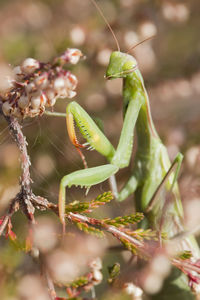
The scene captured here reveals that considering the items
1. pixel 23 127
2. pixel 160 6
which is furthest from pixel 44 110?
pixel 160 6

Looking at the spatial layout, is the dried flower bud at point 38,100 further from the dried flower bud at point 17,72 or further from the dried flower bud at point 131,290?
the dried flower bud at point 131,290

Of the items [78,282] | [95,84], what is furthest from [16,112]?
[95,84]

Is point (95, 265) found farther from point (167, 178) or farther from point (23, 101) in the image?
point (23, 101)

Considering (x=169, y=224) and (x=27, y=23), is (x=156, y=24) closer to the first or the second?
(x=27, y=23)

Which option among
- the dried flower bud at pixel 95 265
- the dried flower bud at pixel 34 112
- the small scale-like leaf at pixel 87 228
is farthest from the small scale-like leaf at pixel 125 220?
the dried flower bud at pixel 34 112

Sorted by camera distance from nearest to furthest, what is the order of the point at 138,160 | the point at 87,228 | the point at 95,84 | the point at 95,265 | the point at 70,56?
the point at 70,56, the point at 87,228, the point at 95,265, the point at 138,160, the point at 95,84

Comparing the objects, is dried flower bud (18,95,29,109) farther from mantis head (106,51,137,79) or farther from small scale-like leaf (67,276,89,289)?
small scale-like leaf (67,276,89,289)

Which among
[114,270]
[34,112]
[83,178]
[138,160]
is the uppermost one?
[34,112]

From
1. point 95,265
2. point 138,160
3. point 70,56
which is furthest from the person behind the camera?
point 138,160
